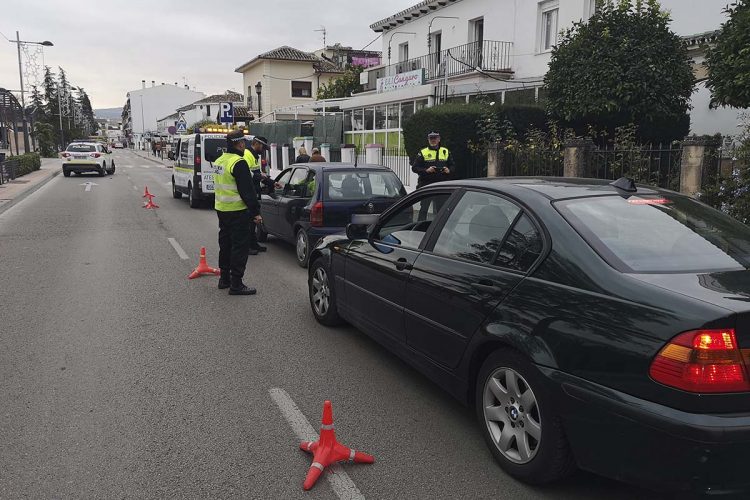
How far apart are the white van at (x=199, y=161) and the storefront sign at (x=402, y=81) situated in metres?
8.26

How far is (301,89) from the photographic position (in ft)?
185

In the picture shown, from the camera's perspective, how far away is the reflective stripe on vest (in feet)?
35.7

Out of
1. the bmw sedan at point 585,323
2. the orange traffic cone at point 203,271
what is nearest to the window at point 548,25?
the orange traffic cone at point 203,271

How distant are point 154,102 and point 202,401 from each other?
128 meters

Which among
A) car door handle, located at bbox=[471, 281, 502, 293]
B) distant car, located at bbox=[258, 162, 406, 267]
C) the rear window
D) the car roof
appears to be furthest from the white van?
car door handle, located at bbox=[471, 281, 502, 293]

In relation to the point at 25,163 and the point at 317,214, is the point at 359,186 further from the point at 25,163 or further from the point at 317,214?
the point at 25,163

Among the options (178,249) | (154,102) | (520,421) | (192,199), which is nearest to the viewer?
(520,421)

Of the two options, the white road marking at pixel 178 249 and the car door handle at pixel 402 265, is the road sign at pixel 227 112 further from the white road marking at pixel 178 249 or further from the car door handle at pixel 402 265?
the car door handle at pixel 402 265

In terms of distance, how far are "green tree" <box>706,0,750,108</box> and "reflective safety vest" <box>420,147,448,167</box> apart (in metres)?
4.38

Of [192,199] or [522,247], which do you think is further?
[192,199]

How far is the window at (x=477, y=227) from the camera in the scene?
3.63 m

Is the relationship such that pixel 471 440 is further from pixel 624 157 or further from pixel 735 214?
pixel 624 157

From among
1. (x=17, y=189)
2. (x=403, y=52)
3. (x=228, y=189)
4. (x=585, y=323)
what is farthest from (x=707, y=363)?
(x=403, y=52)

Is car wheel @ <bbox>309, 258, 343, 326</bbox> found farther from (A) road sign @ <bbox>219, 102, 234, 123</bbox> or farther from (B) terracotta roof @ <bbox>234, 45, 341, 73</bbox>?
(B) terracotta roof @ <bbox>234, 45, 341, 73</bbox>
